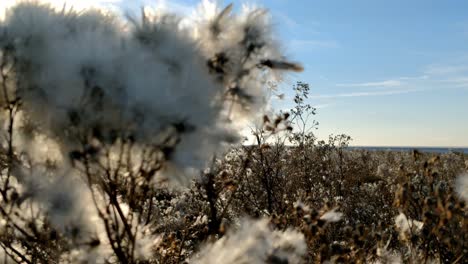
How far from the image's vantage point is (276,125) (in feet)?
9.91

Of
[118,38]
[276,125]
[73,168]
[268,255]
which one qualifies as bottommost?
[268,255]

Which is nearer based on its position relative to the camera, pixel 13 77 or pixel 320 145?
pixel 13 77

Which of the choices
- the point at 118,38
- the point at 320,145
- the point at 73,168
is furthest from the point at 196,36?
the point at 320,145

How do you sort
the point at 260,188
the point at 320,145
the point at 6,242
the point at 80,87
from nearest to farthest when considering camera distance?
the point at 80,87
the point at 6,242
the point at 260,188
the point at 320,145

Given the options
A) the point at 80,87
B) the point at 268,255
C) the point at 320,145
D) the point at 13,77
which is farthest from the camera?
the point at 320,145

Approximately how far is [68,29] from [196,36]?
551 millimetres

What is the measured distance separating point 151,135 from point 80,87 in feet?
1.07

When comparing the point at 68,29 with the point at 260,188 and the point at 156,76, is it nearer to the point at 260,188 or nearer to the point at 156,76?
the point at 156,76

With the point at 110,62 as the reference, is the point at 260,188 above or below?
below

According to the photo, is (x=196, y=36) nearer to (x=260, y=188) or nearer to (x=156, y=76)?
(x=156, y=76)

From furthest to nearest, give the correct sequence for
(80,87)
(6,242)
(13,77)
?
(6,242) → (13,77) → (80,87)

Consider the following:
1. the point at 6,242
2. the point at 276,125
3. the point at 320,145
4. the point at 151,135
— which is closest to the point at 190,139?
the point at 151,135

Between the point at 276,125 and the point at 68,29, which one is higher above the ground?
the point at 68,29

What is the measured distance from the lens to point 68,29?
6.97 ft
